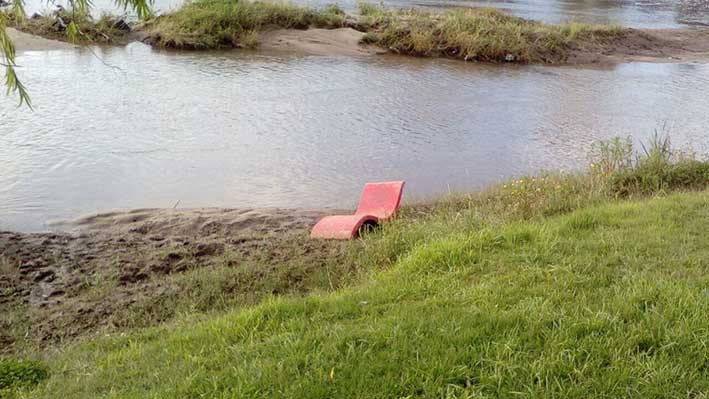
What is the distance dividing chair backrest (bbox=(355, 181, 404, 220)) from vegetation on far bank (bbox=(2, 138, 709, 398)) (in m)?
1.89

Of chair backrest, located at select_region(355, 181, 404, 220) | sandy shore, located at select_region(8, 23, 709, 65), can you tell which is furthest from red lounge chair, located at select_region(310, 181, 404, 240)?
sandy shore, located at select_region(8, 23, 709, 65)

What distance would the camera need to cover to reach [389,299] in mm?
4395

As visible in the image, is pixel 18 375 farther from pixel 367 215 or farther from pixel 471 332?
pixel 367 215

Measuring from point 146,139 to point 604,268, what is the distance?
8.61m

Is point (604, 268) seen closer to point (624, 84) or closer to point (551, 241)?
point (551, 241)

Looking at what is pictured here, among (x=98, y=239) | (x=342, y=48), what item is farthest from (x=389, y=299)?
(x=342, y=48)

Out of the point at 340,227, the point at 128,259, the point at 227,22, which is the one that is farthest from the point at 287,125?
the point at 227,22

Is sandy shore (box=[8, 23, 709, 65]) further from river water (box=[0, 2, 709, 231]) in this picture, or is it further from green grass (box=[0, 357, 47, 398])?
green grass (box=[0, 357, 47, 398])

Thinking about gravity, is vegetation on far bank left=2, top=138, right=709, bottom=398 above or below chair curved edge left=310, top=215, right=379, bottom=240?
above

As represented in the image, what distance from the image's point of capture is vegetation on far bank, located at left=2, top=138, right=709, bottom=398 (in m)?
3.33

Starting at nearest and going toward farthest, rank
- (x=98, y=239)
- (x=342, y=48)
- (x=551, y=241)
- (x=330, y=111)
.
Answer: (x=551, y=241)
(x=98, y=239)
(x=330, y=111)
(x=342, y=48)

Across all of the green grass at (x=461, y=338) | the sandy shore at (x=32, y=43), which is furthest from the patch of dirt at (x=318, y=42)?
the green grass at (x=461, y=338)

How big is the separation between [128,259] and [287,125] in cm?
618

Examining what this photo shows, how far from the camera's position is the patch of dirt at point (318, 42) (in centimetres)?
2038
